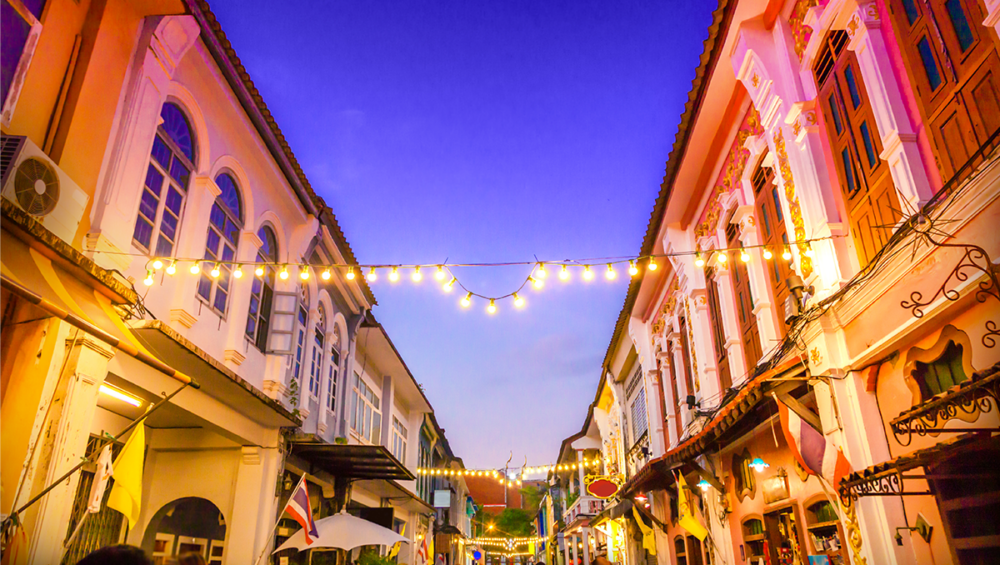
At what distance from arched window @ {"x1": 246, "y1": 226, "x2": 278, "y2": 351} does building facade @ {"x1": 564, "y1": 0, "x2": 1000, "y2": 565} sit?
23.3ft

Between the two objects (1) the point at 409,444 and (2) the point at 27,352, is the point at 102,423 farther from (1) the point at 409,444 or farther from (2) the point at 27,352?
(1) the point at 409,444

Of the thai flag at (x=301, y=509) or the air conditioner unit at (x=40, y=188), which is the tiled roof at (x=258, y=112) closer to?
the air conditioner unit at (x=40, y=188)

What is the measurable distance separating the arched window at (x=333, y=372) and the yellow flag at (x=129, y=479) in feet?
25.7

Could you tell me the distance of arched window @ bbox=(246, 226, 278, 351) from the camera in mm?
10375

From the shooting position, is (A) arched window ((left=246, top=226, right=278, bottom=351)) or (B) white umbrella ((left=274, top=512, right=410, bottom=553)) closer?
(A) arched window ((left=246, top=226, right=278, bottom=351))

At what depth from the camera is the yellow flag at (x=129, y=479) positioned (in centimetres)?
573

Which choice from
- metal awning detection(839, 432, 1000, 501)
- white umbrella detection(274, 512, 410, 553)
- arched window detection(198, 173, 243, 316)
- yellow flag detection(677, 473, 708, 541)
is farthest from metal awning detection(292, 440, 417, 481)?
metal awning detection(839, 432, 1000, 501)

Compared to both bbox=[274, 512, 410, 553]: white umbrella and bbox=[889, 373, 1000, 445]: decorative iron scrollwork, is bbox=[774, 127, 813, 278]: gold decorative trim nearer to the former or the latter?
bbox=[889, 373, 1000, 445]: decorative iron scrollwork

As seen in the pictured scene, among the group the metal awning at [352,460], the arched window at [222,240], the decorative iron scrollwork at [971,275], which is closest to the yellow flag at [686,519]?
the metal awning at [352,460]

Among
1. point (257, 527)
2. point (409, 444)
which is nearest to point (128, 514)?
point (257, 527)

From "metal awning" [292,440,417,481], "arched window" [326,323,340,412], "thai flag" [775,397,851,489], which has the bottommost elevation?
"thai flag" [775,397,851,489]

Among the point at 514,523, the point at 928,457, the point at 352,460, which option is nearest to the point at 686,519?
the point at 352,460

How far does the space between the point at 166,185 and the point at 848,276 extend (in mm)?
8332

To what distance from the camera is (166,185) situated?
7949 millimetres
